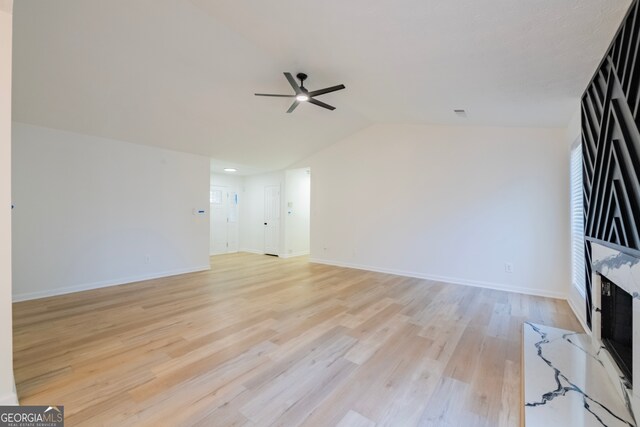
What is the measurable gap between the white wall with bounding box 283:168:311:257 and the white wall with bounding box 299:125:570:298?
133 cm

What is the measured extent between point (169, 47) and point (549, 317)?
18.0 feet

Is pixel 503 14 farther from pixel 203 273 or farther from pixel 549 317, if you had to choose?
pixel 203 273

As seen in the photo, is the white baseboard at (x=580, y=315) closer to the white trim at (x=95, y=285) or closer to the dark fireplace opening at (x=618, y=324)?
the dark fireplace opening at (x=618, y=324)

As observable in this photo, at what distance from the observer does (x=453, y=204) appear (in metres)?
5.12

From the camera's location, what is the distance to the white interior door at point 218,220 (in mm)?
8258

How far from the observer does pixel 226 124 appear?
4.87 metres

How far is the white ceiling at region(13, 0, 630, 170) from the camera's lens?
2072 millimetres

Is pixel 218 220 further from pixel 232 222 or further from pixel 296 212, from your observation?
pixel 296 212

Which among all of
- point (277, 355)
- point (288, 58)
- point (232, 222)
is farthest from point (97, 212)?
point (232, 222)

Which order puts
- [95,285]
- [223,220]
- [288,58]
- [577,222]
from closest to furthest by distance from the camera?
[288,58] < [577,222] < [95,285] < [223,220]

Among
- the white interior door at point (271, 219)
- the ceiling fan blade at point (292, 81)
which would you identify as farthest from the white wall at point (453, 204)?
the ceiling fan blade at point (292, 81)
